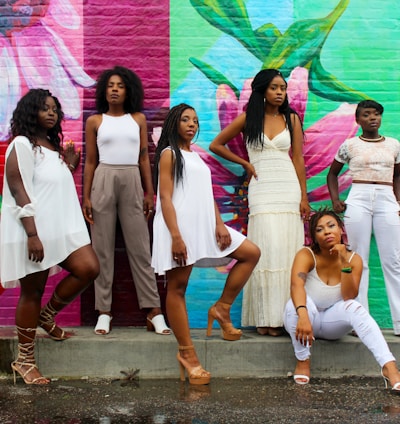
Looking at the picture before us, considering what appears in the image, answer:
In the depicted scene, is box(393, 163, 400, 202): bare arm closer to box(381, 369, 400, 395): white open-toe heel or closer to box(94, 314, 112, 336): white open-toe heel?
box(381, 369, 400, 395): white open-toe heel

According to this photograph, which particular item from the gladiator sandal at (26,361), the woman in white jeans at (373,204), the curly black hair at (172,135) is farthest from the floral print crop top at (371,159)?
the gladiator sandal at (26,361)

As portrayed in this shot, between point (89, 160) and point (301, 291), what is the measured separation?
200 centimetres

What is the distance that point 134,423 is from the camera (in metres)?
3.94

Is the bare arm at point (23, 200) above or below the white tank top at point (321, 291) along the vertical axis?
above

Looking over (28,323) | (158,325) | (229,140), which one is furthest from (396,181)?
(28,323)

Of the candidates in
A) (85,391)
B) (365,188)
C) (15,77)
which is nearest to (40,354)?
(85,391)

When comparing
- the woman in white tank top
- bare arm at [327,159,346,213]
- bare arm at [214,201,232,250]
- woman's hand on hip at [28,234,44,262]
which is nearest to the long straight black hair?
bare arm at [327,159,346,213]

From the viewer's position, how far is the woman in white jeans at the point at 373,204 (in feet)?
18.4

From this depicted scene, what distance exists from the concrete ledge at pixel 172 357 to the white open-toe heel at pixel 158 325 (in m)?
0.29

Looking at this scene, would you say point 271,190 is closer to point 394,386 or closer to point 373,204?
point 373,204

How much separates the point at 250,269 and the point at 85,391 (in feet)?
4.57

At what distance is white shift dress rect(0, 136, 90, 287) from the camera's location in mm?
4719

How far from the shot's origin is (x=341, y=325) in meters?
4.95

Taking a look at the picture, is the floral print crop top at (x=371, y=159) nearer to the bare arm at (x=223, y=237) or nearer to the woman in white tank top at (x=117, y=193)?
the bare arm at (x=223, y=237)
